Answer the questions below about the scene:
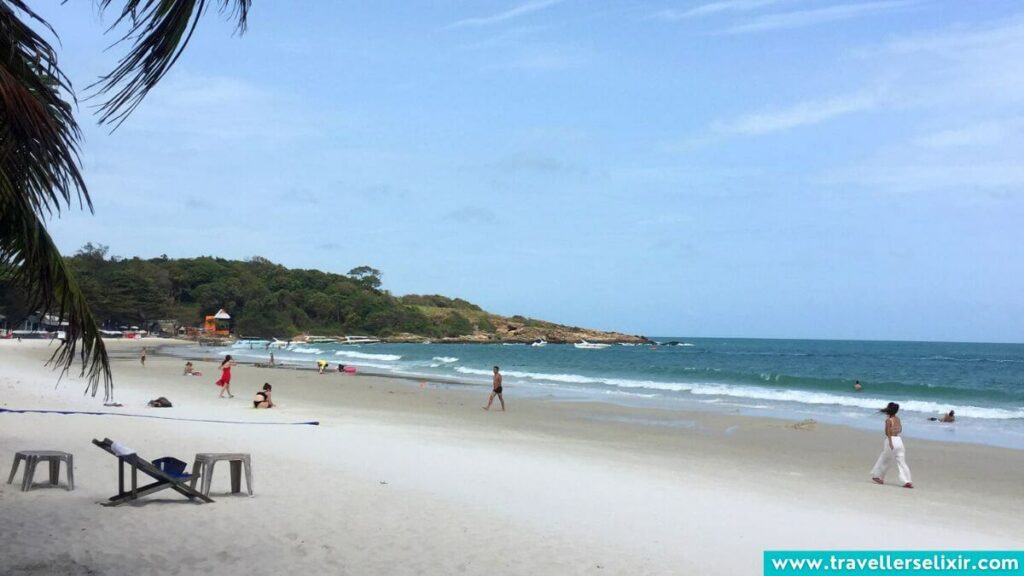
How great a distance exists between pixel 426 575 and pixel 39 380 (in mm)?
22617

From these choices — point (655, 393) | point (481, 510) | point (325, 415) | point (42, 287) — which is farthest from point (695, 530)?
point (655, 393)

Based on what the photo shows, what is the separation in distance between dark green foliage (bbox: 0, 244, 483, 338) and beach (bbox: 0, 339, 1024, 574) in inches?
3091

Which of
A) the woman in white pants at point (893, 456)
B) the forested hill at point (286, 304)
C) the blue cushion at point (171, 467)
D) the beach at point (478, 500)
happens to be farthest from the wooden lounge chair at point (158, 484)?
the forested hill at point (286, 304)

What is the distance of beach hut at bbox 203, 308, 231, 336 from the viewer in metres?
105

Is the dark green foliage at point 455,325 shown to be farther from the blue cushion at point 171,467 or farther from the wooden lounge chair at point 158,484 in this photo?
the wooden lounge chair at point 158,484

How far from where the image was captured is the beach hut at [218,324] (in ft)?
345

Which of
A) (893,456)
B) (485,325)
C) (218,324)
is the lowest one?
(893,456)

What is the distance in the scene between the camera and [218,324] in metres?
110

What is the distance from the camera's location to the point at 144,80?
10.1 feet

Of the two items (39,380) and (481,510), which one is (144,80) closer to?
(481,510)

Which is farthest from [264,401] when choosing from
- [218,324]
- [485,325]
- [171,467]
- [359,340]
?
[485,325]

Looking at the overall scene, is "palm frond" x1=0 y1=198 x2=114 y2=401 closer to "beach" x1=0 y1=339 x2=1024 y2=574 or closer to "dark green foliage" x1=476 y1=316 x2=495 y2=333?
"beach" x1=0 y1=339 x2=1024 y2=574

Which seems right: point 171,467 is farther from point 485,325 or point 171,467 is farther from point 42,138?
point 485,325

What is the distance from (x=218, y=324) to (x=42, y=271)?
110 m
